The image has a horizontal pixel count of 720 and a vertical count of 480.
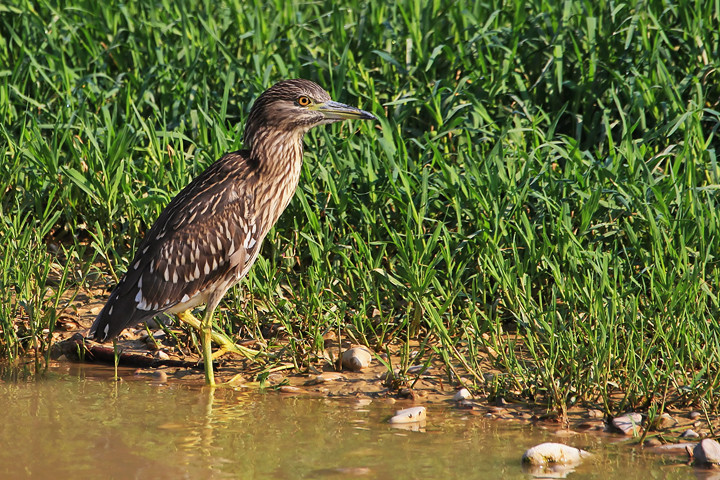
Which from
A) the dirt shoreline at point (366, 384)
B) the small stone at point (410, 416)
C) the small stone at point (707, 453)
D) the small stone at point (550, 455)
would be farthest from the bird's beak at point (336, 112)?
the small stone at point (707, 453)

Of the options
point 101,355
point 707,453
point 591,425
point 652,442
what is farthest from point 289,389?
point 707,453

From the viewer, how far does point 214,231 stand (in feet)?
17.5

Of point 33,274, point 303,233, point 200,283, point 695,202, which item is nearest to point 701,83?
point 695,202

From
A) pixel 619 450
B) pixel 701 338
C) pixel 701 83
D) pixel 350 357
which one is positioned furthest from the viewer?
pixel 701 83

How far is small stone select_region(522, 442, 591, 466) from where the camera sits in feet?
13.3

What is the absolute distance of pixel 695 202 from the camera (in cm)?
547

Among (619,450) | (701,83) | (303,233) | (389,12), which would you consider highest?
(389,12)

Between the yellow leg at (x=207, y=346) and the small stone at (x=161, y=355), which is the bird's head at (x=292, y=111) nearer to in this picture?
the yellow leg at (x=207, y=346)

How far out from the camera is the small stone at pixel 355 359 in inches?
206

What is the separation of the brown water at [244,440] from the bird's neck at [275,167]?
1083 millimetres

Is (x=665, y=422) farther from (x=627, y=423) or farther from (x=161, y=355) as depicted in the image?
(x=161, y=355)

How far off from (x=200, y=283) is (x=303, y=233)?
0.76 metres

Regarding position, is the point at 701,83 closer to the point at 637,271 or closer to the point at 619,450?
the point at 637,271

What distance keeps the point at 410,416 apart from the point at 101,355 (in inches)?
76.8
